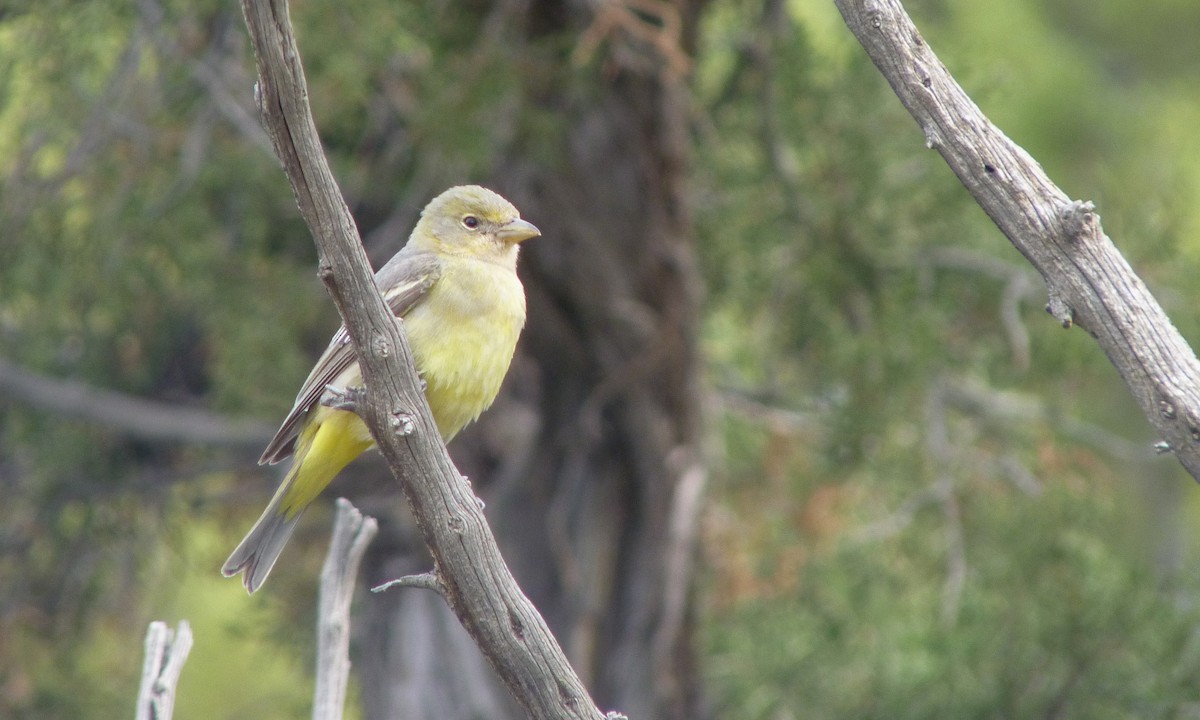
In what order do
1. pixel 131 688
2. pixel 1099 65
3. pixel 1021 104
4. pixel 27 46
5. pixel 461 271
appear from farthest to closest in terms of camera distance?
pixel 1099 65 → pixel 1021 104 → pixel 131 688 → pixel 27 46 → pixel 461 271

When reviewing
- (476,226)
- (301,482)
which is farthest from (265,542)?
(476,226)

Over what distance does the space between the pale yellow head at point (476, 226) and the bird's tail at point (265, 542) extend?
2.80ft

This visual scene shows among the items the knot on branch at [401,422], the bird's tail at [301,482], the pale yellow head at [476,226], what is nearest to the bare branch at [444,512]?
the knot on branch at [401,422]

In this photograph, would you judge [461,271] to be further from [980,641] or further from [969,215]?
[969,215]

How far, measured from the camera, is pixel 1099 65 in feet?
35.8

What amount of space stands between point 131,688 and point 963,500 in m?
4.63

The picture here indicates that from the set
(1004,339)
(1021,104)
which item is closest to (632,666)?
(1004,339)

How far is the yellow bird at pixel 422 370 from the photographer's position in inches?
146

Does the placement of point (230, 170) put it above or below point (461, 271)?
above

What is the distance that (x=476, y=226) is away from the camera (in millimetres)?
4250

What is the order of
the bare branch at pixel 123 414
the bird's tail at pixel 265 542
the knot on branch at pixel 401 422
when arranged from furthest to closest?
the bare branch at pixel 123 414
the bird's tail at pixel 265 542
the knot on branch at pixel 401 422

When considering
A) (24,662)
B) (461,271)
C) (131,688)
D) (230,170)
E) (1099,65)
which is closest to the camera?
(461,271)

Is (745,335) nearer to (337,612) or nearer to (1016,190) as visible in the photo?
(337,612)

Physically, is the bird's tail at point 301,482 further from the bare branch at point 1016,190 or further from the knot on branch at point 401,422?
the bare branch at point 1016,190
